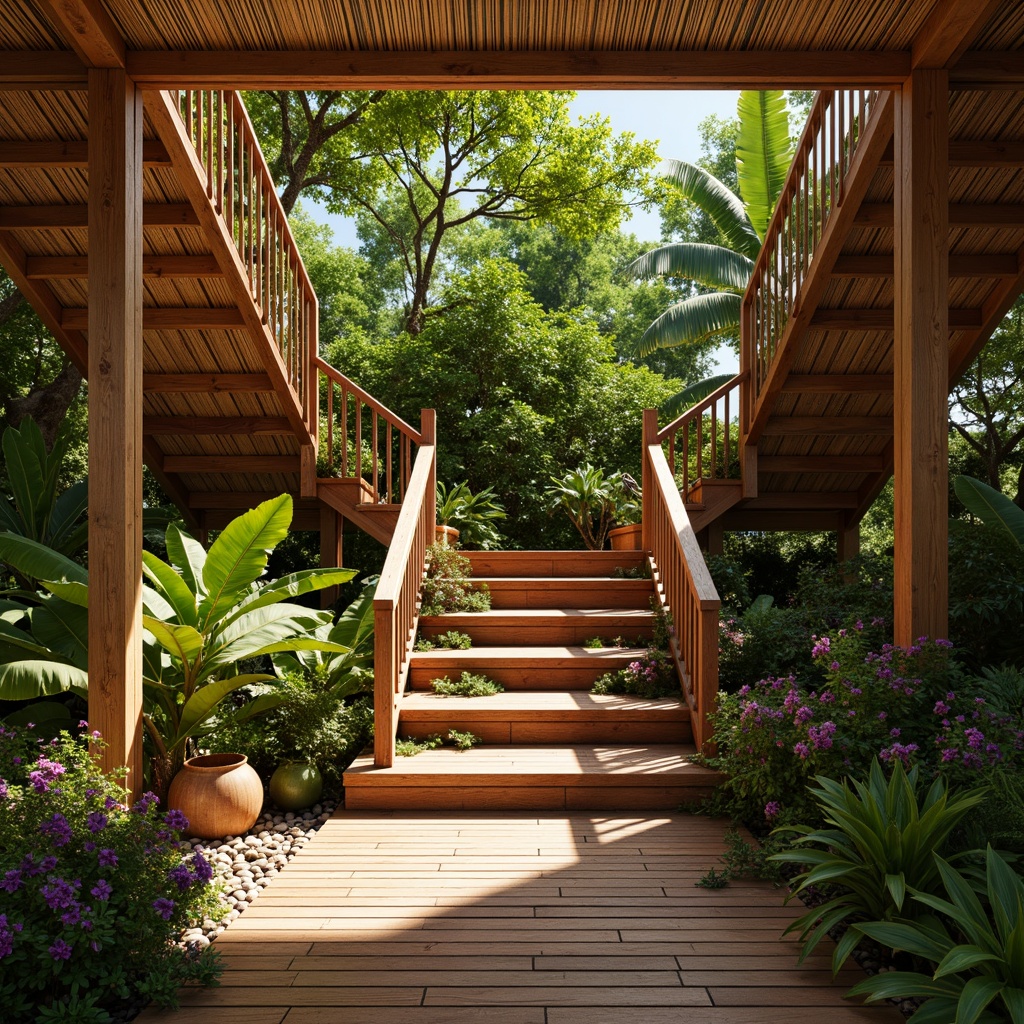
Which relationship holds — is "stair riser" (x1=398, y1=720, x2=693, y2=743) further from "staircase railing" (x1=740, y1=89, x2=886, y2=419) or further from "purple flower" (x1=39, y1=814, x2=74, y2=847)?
"staircase railing" (x1=740, y1=89, x2=886, y2=419)

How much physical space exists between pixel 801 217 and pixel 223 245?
4352mm

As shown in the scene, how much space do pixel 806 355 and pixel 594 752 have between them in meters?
4.04

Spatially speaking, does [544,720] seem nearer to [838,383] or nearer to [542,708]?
[542,708]

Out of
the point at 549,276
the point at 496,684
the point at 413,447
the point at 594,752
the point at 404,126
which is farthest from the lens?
the point at 549,276

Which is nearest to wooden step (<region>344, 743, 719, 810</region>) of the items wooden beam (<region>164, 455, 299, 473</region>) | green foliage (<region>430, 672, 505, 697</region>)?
green foliage (<region>430, 672, 505, 697</region>)

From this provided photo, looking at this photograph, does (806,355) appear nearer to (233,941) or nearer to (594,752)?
(594,752)

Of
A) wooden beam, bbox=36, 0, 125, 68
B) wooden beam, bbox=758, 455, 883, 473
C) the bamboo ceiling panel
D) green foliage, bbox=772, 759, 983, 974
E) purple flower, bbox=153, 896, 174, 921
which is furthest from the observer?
wooden beam, bbox=758, 455, 883, 473

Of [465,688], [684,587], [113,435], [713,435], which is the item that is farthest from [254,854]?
[713,435]

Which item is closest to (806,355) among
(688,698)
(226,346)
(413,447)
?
(688,698)

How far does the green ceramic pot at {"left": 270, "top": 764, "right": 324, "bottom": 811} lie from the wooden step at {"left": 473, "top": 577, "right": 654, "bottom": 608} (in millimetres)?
2571

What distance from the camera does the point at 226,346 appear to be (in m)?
7.22

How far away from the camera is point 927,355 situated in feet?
14.3

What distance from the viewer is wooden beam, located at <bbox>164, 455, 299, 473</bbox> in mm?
8422

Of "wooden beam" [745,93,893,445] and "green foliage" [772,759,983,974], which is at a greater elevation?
"wooden beam" [745,93,893,445]
